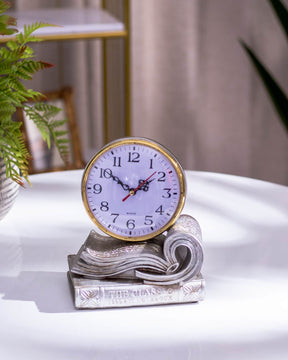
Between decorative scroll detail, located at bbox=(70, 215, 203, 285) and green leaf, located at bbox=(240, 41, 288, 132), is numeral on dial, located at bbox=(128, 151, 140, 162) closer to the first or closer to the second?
decorative scroll detail, located at bbox=(70, 215, 203, 285)

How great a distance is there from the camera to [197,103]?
2.44 meters

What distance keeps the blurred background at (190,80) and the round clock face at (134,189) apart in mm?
1254

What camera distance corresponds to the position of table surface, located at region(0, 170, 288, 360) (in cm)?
80

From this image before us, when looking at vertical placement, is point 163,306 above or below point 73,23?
below

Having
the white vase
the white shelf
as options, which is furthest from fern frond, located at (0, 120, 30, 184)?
the white shelf

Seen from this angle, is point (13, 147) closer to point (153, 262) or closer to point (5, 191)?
point (5, 191)

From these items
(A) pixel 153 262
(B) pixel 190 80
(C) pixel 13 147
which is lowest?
(B) pixel 190 80

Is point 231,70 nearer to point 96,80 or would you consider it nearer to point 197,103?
point 197,103

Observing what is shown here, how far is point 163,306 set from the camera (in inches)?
35.2

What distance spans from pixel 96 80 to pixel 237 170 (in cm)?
56

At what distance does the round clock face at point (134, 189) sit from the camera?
925mm

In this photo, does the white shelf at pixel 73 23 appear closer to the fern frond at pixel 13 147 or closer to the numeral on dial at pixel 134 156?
the fern frond at pixel 13 147

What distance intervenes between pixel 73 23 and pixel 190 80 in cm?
66

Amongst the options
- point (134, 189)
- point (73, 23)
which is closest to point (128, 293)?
point (134, 189)
